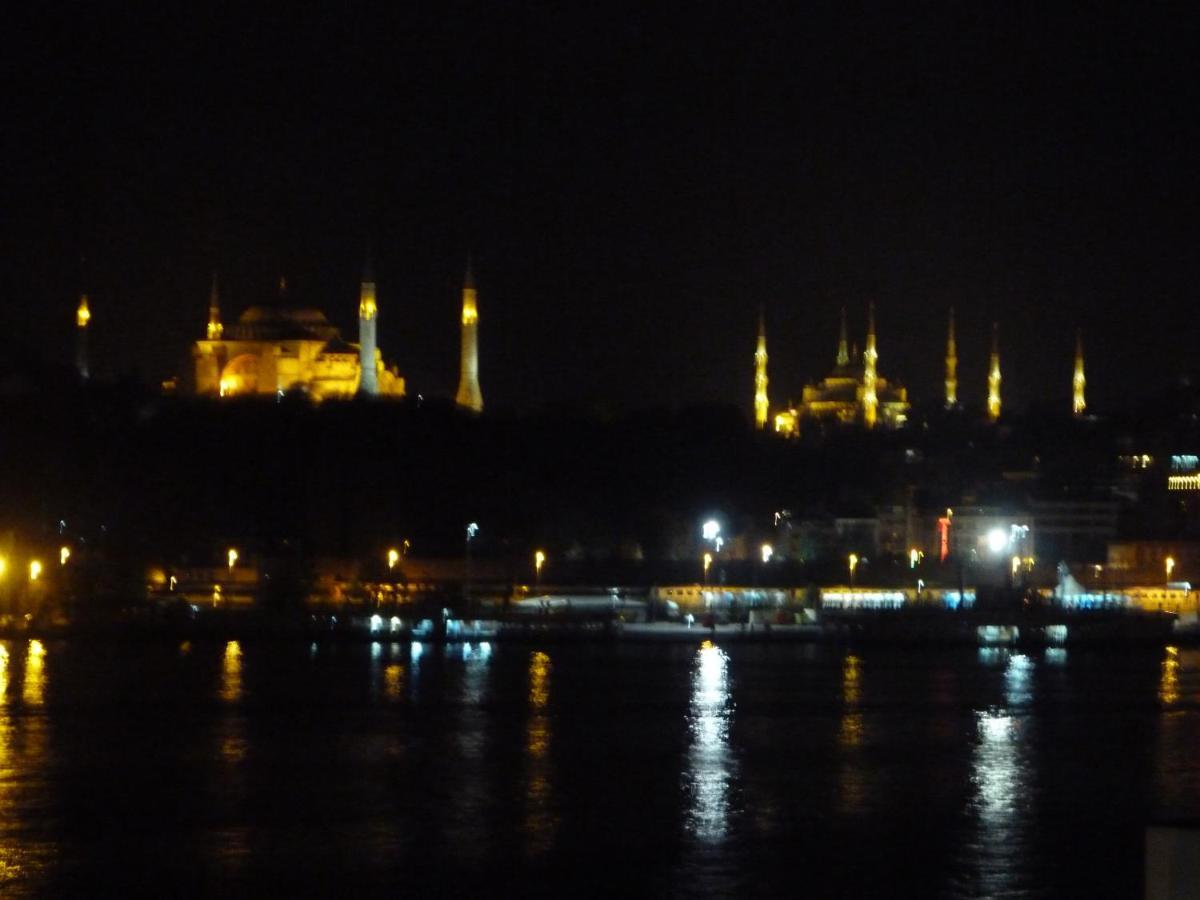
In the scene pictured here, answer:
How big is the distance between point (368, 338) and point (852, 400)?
21.8m

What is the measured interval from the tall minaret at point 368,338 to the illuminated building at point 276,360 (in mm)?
67

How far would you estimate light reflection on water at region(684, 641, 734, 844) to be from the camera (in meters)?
12.2

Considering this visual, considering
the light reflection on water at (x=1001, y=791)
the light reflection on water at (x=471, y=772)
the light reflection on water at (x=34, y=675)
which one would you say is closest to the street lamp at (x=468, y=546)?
the light reflection on water at (x=34, y=675)

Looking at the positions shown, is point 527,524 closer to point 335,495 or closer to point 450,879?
point 335,495

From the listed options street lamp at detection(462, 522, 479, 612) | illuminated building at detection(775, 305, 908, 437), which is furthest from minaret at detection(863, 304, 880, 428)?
street lamp at detection(462, 522, 479, 612)

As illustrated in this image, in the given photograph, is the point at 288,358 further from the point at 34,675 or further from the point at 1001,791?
the point at 1001,791

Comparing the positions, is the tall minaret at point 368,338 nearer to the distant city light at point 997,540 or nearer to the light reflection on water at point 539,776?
the distant city light at point 997,540

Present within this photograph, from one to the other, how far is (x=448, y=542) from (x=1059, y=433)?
104 ft

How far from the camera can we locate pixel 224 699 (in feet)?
59.0

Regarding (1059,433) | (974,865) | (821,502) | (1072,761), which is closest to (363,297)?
(821,502)

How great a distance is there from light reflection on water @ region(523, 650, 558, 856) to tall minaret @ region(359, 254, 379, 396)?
930 inches

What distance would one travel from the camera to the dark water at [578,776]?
1082cm

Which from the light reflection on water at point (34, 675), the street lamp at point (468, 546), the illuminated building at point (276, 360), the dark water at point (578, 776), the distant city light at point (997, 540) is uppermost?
the illuminated building at point (276, 360)

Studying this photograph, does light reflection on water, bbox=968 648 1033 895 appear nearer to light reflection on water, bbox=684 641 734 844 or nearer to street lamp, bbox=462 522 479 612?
light reflection on water, bbox=684 641 734 844
